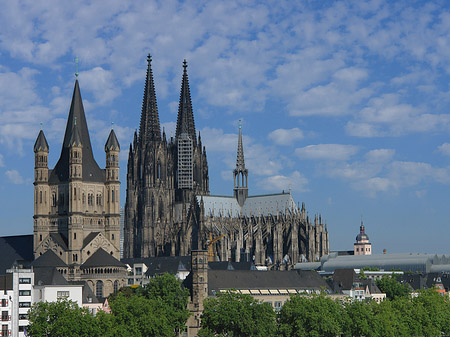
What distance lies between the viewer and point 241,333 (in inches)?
5221

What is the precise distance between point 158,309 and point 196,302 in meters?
12.4

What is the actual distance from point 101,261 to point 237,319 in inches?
2189

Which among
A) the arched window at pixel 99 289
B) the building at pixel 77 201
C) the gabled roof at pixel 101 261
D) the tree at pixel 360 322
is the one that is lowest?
the tree at pixel 360 322

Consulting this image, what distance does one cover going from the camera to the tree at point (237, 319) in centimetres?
13112

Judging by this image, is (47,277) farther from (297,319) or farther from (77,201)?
(297,319)

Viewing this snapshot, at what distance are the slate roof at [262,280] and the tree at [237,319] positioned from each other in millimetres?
16059

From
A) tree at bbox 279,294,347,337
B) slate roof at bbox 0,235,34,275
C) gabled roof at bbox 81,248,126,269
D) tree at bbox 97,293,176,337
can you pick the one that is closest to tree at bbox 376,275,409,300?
gabled roof at bbox 81,248,126,269

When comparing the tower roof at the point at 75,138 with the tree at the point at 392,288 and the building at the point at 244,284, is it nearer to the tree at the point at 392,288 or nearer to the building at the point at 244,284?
the building at the point at 244,284

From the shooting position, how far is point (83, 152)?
19250 centimetres

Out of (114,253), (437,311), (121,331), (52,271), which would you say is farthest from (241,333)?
(114,253)

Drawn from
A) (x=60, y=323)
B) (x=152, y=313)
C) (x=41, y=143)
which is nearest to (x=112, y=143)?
(x=41, y=143)

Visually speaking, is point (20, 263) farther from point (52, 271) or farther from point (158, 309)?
point (158, 309)

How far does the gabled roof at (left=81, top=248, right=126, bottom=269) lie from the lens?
18138 centimetres

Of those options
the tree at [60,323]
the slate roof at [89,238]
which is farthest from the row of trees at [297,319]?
the slate roof at [89,238]
